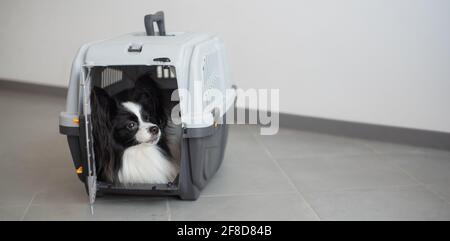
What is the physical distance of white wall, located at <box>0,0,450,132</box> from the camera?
247 cm

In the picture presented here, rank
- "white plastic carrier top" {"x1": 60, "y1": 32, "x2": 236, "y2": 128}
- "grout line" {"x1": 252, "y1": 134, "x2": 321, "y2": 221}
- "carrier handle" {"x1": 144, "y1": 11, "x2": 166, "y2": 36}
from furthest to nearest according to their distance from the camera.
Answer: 1. "carrier handle" {"x1": 144, "y1": 11, "x2": 166, "y2": 36}
2. "grout line" {"x1": 252, "y1": 134, "x2": 321, "y2": 221}
3. "white plastic carrier top" {"x1": 60, "y1": 32, "x2": 236, "y2": 128}

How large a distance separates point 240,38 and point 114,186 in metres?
1.48

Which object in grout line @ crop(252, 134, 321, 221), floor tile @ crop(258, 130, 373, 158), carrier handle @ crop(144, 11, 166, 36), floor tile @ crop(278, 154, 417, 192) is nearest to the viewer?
grout line @ crop(252, 134, 321, 221)

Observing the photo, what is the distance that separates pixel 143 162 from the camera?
5.81ft

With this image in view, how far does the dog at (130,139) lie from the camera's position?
173cm

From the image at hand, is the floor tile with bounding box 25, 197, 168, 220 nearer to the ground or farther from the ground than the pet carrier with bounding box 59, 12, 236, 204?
nearer to the ground

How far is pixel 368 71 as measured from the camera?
2.63 meters

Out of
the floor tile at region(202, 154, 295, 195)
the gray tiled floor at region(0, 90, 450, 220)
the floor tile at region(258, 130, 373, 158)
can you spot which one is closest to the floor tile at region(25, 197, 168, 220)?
the gray tiled floor at region(0, 90, 450, 220)

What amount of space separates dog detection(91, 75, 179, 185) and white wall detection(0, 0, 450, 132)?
1.23 meters

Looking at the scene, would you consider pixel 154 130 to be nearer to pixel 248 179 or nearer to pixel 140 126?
pixel 140 126

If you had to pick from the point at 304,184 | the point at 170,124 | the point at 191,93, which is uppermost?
the point at 191,93

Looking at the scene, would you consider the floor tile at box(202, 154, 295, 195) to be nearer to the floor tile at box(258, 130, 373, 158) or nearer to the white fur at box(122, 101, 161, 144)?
the floor tile at box(258, 130, 373, 158)

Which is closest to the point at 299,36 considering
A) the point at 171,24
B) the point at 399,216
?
the point at 171,24
